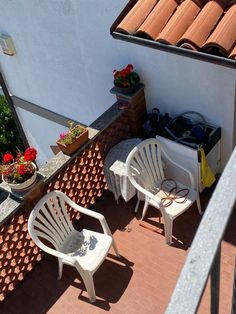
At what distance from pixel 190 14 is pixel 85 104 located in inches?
142

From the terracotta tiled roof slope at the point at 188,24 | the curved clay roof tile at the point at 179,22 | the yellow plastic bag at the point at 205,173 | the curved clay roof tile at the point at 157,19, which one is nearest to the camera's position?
the terracotta tiled roof slope at the point at 188,24

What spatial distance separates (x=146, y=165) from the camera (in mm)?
5754

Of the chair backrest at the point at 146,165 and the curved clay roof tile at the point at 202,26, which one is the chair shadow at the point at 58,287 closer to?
the chair backrest at the point at 146,165

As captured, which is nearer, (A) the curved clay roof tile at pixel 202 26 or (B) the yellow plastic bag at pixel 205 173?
(A) the curved clay roof tile at pixel 202 26

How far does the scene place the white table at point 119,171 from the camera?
5.88 m

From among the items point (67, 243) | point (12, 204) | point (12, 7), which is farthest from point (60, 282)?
point (12, 7)

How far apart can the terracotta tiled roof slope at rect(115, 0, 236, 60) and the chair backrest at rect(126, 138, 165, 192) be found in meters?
1.59

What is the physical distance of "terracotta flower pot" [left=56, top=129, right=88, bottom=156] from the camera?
564 cm

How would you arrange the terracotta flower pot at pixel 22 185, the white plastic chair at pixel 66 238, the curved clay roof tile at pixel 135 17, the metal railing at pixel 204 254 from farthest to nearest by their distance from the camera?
the terracotta flower pot at pixel 22 185 < the white plastic chair at pixel 66 238 < the curved clay roof tile at pixel 135 17 < the metal railing at pixel 204 254

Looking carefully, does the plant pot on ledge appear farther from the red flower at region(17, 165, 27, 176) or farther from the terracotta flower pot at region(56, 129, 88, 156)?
the red flower at region(17, 165, 27, 176)

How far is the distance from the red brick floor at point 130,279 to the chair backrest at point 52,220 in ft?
1.99

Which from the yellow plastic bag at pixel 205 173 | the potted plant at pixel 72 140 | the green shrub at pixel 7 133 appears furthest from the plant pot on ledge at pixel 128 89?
the green shrub at pixel 7 133

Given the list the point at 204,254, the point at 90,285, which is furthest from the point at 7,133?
the point at 204,254

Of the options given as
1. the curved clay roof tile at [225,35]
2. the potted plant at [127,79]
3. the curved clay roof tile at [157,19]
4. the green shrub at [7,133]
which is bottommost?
the green shrub at [7,133]
